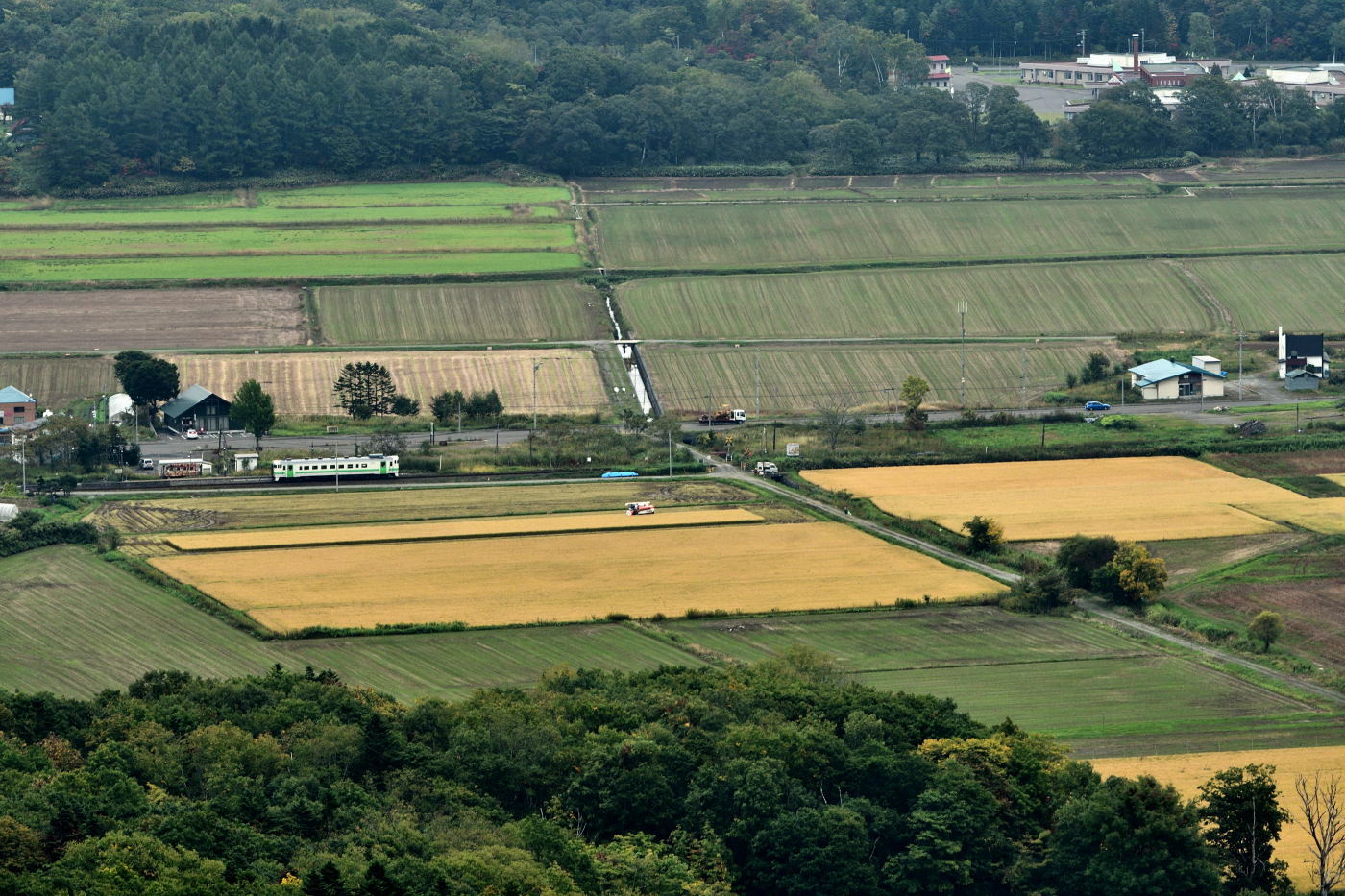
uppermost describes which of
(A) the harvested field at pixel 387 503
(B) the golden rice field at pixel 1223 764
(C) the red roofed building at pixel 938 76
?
(C) the red roofed building at pixel 938 76

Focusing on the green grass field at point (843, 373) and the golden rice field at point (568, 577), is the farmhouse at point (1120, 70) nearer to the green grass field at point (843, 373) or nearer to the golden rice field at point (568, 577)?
the green grass field at point (843, 373)

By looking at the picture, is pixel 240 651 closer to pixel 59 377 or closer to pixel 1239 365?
pixel 59 377

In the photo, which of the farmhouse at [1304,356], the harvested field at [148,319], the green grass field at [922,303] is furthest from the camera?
the green grass field at [922,303]

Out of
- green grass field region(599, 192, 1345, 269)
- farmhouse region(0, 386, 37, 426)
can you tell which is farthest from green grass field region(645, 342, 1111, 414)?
farmhouse region(0, 386, 37, 426)

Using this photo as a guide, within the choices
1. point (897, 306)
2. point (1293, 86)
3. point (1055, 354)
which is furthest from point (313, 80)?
point (1293, 86)

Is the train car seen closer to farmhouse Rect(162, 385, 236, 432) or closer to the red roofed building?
farmhouse Rect(162, 385, 236, 432)

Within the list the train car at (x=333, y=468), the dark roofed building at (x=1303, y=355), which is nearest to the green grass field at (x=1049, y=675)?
the train car at (x=333, y=468)
